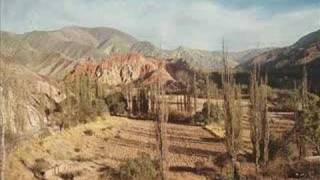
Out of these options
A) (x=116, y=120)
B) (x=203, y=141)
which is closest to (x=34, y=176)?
(x=203, y=141)

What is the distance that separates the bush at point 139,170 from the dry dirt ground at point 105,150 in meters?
2.94

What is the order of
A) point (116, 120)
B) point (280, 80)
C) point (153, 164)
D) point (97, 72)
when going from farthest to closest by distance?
point (97, 72), point (280, 80), point (116, 120), point (153, 164)

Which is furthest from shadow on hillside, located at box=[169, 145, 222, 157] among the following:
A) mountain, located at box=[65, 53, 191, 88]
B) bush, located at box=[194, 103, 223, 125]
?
mountain, located at box=[65, 53, 191, 88]

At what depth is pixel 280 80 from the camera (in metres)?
113

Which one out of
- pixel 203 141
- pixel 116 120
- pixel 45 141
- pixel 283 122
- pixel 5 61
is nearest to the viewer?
pixel 5 61

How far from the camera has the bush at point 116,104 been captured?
75.0 metres

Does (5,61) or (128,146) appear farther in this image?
(128,146)

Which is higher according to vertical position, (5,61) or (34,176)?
(5,61)

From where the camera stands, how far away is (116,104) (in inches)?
2980

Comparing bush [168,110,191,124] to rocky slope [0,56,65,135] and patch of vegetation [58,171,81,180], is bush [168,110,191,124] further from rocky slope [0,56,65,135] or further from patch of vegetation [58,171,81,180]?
patch of vegetation [58,171,81,180]

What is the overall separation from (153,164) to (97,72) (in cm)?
10259

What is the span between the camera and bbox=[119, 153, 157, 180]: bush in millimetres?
28766

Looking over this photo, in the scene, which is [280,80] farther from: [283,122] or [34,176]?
[34,176]

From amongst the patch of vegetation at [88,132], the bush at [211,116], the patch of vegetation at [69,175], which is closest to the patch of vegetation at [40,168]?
the patch of vegetation at [69,175]
